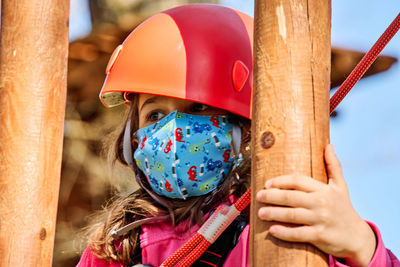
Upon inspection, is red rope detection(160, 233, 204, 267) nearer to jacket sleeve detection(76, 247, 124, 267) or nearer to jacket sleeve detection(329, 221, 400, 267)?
jacket sleeve detection(329, 221, 400, 267)

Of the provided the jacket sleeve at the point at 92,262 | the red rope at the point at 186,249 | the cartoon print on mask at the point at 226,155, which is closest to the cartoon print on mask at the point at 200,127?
the cartoon print on mask at the point at 226,155

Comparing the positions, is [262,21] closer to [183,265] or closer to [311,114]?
[311,114]

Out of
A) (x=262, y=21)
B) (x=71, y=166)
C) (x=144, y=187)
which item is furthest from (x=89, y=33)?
(x=262, y=21)

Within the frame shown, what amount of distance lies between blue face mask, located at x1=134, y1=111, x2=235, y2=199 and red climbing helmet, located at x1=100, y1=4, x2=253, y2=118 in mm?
87

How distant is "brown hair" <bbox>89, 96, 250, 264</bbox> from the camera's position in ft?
6.77

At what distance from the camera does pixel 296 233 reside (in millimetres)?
1181

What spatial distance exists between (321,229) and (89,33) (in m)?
4.25

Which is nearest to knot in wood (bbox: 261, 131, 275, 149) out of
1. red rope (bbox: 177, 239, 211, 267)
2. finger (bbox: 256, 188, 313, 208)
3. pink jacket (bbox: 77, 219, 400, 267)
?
finger (bbox: 256, 188, 313, 208)

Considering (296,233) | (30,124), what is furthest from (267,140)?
(30,124)

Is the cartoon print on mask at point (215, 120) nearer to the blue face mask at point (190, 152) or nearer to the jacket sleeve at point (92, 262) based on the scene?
the blue face mask at point (190, 152)

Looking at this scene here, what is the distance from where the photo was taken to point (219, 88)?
2.03 m

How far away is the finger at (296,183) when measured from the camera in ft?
3.93

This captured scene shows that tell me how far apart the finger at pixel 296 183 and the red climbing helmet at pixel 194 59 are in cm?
83

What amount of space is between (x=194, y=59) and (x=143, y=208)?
596 mm
